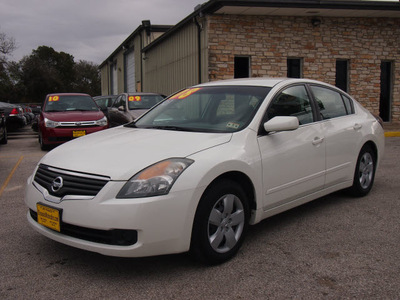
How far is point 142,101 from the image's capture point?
12.3 metres

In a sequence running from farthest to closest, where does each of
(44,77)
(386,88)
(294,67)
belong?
1. (44,77)
2. (386,88)
3. (294,67)

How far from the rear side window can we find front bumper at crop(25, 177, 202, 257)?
2.21 m

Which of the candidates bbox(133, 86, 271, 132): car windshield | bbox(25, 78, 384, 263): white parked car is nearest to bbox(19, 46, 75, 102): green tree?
bbox(133, 86, 271, 132): car windshield

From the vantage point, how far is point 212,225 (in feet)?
10.3

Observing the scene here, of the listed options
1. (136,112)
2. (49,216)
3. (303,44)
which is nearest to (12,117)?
(136,112)

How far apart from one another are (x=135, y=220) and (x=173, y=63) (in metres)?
15.8

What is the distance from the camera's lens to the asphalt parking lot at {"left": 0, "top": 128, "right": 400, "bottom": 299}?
2.76 metres

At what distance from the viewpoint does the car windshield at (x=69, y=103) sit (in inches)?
428

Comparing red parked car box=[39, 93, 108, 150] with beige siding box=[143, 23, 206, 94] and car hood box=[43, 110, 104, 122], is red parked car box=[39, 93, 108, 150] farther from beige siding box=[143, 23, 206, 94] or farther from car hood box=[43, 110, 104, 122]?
beige siding box=[143, 23, 206, 94]

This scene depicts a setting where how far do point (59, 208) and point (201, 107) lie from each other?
5.83 feet

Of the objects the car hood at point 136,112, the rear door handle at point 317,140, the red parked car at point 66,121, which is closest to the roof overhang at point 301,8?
the car hood at point 136,112

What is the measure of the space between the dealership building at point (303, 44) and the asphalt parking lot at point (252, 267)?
32.9 feet

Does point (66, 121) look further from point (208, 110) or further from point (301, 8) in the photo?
point (301, 8)

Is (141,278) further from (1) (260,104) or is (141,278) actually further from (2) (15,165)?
(2) (15,165)
